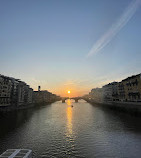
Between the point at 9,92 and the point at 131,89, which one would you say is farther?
the point at 131,89

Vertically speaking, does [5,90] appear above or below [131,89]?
above

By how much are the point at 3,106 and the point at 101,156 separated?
85.1 metres

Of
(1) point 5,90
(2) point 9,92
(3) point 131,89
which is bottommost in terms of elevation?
(3) point 131,89

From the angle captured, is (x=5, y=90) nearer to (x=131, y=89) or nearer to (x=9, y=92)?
(x=9, y=92)

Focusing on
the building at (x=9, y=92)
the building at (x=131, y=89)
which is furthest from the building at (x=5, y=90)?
the building at (x=131, y=89)

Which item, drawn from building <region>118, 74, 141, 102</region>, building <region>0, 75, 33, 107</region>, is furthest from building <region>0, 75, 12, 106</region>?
building <region>118, 74, 141, 102</region>

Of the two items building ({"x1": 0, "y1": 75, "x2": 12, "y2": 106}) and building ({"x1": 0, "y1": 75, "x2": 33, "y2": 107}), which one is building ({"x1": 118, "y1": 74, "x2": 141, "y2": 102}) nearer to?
building ({"x1": 0, "y1": 75, "x2": 33, "y2": 107})

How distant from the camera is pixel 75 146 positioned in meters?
25.3

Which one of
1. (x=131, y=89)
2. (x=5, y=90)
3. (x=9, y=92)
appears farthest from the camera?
(x=131, y=89)

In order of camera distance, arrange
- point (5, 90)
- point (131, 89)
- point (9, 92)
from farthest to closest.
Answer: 1. point (131, 89)
2. point (9, 92)
3. point (5, 90)

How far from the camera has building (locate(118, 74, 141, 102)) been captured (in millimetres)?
101938

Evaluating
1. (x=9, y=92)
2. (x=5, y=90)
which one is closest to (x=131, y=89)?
(x=9, y=92)

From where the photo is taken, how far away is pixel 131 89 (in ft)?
369

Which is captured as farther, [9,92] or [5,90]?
[9,92]
